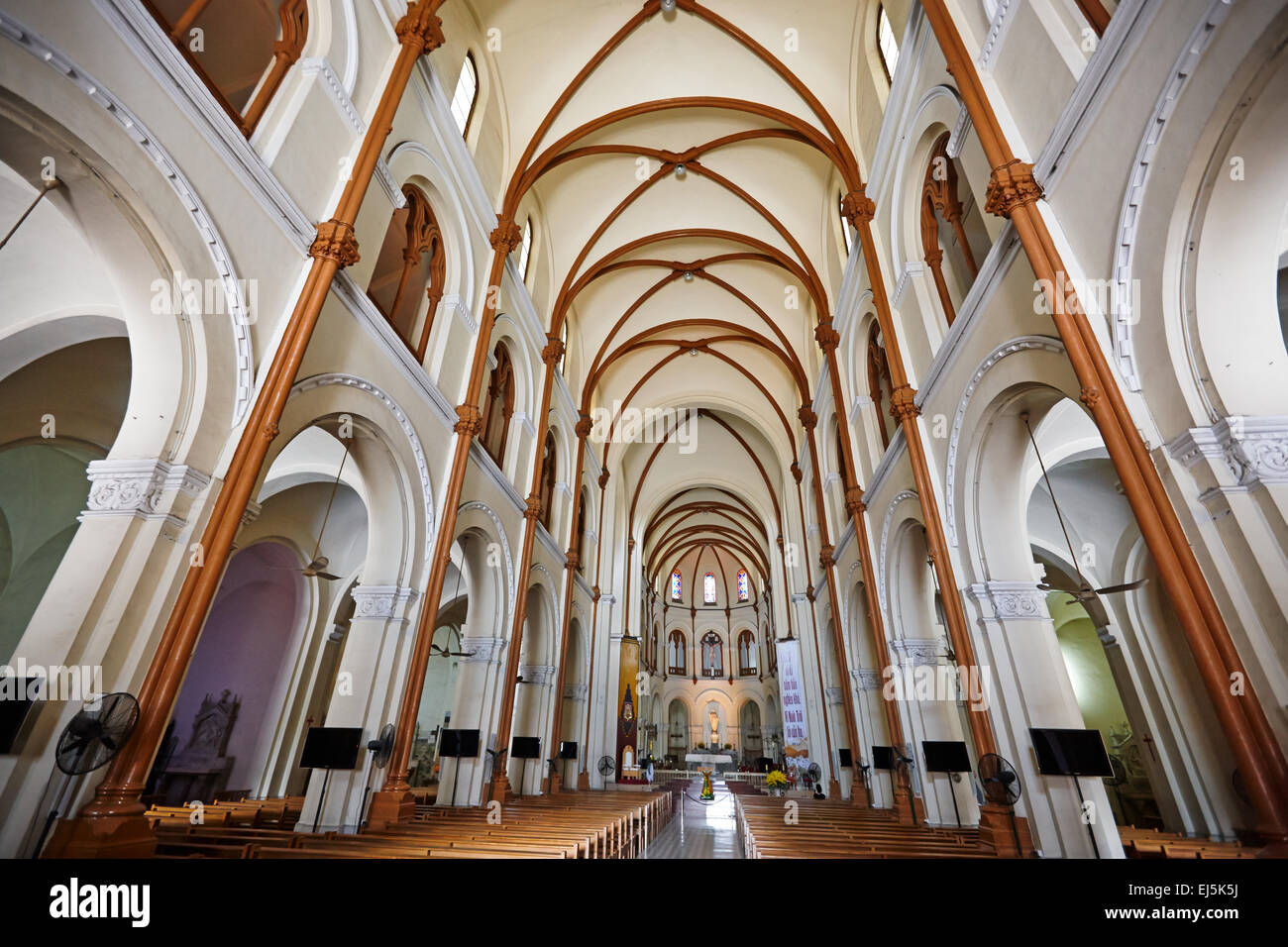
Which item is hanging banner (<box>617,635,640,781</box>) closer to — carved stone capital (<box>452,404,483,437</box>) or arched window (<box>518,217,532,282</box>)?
arched window (<box>518,217,532,282</box>)

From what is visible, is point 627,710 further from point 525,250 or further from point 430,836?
point 525,250

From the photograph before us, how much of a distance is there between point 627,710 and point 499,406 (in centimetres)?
1216

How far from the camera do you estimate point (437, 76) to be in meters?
8.88

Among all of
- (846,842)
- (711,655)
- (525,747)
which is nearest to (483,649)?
(525,747)

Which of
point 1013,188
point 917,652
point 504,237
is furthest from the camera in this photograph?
point 504,237

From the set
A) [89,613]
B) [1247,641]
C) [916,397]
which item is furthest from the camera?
[916,397]

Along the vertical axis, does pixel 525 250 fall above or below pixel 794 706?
above

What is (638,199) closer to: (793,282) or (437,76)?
(793,282)

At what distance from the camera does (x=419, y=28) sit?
765 centimetres

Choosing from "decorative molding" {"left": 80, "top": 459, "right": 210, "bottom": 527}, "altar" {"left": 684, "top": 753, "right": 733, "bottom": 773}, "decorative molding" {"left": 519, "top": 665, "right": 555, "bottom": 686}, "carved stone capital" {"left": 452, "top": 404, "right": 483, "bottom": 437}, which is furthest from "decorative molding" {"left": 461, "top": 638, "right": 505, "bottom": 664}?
"altar" {"left": 684, "top": 753, "right": 733, "bottom": 773}

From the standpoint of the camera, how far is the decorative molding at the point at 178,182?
3588 mm

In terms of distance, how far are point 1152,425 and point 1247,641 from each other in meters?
1.49
